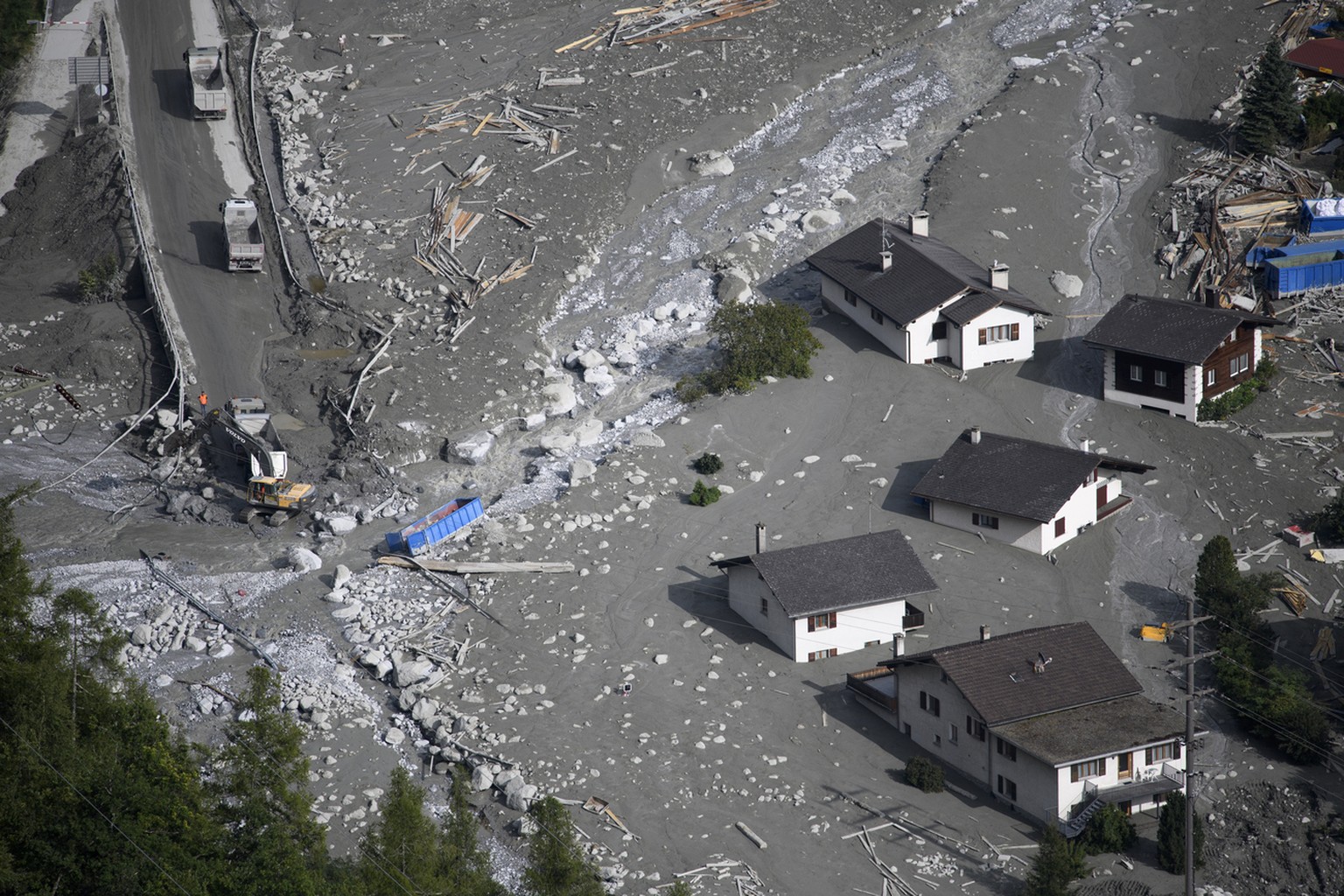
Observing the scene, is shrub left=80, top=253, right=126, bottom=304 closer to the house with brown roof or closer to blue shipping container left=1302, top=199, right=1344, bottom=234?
the house with brown roof

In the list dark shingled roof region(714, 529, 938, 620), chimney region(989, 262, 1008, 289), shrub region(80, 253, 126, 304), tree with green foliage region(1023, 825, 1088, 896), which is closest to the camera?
tree with green foliage region(1023, 825, 1088, 896)

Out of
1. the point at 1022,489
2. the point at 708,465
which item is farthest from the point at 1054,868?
the point at 708,465

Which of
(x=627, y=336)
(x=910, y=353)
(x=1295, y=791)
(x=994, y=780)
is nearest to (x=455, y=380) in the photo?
(x=627, y=336)


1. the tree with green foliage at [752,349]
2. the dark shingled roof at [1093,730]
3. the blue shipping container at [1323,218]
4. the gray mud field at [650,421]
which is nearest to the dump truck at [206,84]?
the gray mud field at [650,421]

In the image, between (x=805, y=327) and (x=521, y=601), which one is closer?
(x=521, y=601)

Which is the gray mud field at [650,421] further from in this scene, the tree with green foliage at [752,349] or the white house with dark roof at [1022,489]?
the white house with dark roof at [1022,489]

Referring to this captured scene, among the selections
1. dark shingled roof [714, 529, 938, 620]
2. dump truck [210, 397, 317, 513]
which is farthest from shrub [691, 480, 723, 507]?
dump truck [210, 397, 317, 513]

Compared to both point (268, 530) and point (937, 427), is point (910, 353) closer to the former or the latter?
point (937, 427)
